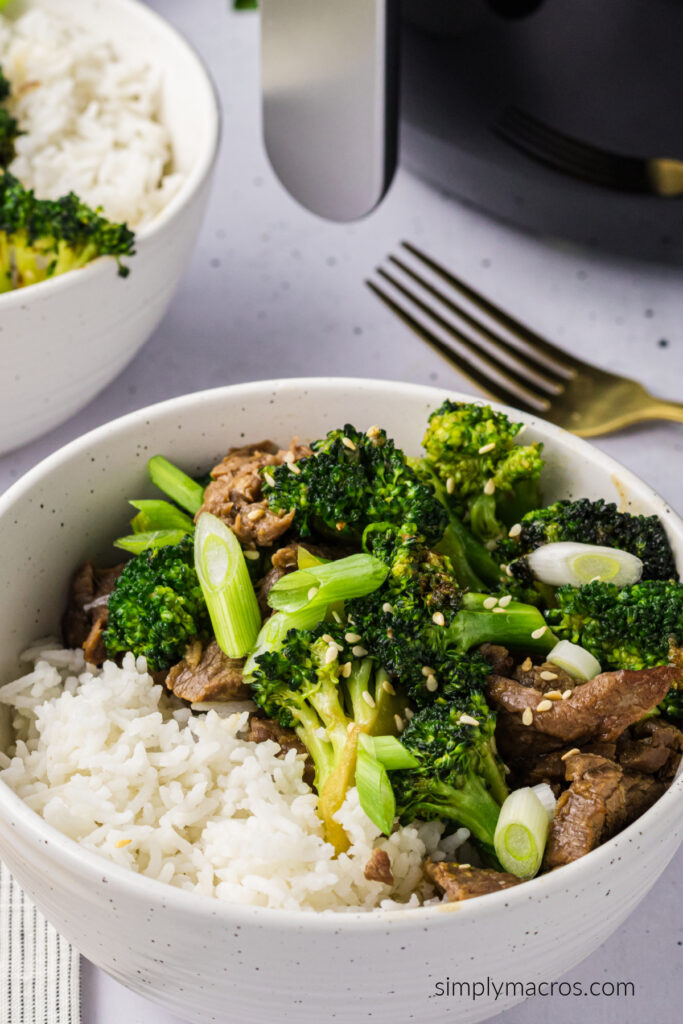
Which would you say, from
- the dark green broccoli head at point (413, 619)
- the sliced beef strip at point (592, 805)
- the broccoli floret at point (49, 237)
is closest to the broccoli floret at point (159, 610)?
the dark green broccoli head at point (413, 619)

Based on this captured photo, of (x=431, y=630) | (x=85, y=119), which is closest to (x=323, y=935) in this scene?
(x=431, y=630)

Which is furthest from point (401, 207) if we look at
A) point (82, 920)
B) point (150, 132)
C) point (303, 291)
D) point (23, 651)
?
point (82, 920)

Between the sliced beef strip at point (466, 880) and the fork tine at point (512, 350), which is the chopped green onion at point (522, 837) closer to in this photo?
the sliced beef strip at point (466, 880)

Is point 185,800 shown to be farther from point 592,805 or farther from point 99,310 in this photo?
point 99,310

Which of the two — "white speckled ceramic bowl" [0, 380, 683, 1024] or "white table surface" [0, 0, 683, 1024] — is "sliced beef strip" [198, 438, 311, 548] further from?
"white table surface" [0, 0, 683, 1024]

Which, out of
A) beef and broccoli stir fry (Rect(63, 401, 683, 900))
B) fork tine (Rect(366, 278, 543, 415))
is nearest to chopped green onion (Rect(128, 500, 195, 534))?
beef and broccoli stir fry (Rect(63, 401, 683, 900))

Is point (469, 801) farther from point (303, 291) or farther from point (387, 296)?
point (303, 291)

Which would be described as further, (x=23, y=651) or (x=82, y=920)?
(x=23, y=651)
